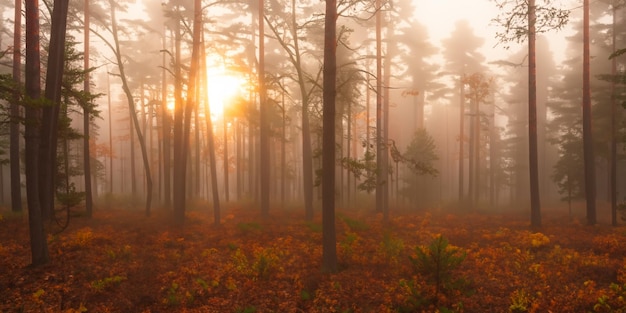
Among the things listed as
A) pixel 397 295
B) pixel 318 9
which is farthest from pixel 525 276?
pixel 318 9

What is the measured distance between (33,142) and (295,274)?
26.2 ft

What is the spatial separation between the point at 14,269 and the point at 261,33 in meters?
13.5

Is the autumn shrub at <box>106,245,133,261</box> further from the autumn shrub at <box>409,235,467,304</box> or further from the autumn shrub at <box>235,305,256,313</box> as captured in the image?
the autumn shrub at <box>409,235,467,304</box>

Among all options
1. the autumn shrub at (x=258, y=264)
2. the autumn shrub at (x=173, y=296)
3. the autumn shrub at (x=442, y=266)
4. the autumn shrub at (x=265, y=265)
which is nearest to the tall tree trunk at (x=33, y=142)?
the autumn shrub at (x=173, y=296)

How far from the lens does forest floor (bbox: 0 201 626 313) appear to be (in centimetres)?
782

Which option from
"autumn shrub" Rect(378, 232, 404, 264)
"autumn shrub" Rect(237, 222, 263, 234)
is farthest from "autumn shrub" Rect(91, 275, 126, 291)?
"autumn shrub" Rect(378, 232, 404, 264)

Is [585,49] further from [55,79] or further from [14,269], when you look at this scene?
[14,269]

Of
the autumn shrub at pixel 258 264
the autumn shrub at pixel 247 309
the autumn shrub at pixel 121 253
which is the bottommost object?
the autumn shrub at pixel 247 309

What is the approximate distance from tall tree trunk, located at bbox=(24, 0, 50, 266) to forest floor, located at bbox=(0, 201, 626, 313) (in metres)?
0.72

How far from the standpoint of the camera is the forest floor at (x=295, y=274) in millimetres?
7824

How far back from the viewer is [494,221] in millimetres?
18844

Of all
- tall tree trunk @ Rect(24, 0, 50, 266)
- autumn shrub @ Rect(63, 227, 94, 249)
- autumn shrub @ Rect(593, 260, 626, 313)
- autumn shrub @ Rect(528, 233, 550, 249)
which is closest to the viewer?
autumn shrub @ Rect(593, 260, 626, 313)

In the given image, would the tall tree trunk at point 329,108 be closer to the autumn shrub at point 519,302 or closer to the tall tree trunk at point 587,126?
the autumn shrub at point 519,302

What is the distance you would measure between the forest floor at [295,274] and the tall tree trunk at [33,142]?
72cm
